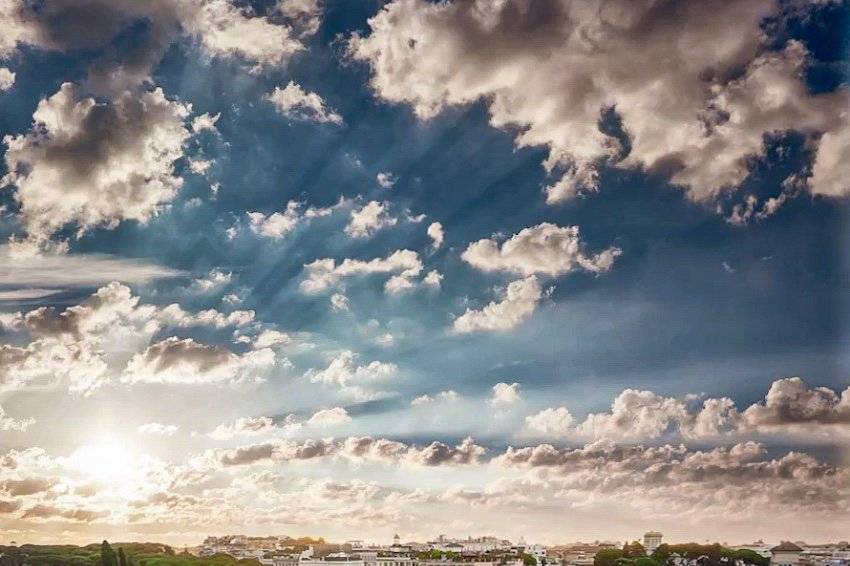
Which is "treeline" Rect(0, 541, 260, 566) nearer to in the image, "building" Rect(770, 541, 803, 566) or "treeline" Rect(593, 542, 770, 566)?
"treeline" Rect(593, 542, 770, 566)

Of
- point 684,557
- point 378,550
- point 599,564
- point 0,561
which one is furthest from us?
point 378,550

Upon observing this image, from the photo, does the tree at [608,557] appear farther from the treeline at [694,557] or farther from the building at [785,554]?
the building at [785,554]

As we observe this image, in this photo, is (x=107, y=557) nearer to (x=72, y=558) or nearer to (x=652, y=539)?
(x=72, y=558)

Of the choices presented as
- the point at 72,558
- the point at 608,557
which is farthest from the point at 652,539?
the point at 72,558

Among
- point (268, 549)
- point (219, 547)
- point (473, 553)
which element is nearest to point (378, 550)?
point (473, 553)

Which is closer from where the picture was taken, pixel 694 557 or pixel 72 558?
pixel 72 558

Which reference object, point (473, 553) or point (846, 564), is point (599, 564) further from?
point (846, 564)
